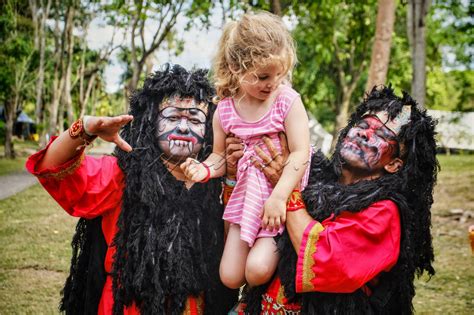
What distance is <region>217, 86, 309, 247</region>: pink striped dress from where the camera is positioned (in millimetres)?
2541

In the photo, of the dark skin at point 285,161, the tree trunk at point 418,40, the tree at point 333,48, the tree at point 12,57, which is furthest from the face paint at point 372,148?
the tree at point 12,57

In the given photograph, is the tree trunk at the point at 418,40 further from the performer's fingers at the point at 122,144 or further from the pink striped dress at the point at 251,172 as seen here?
the performer's fingers at the point at 122,144

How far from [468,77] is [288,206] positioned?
5.62 m

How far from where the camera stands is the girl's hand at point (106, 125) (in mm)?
2400

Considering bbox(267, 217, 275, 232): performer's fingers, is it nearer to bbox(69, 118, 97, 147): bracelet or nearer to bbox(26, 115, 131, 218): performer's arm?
bbox(26, 115, 131, 218): performer's arm

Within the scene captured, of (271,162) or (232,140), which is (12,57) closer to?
(232,140)

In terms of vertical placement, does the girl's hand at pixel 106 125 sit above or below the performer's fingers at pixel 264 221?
above

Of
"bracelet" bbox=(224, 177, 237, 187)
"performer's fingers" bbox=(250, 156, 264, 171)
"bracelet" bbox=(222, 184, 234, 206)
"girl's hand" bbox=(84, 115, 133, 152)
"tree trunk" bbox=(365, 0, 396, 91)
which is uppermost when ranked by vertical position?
"tree trunk" bbox=(365, 0, 396, 91)

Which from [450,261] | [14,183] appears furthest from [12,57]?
[450,261]

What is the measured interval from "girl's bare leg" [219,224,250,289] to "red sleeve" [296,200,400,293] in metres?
0.31

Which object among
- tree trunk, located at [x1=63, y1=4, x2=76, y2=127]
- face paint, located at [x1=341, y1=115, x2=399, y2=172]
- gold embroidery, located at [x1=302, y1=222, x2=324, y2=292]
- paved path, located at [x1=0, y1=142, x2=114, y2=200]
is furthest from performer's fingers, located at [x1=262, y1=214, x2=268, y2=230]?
tree trunk, located at [x1=63, y1=4, x2=76, y2=127]

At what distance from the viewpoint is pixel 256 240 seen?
8.43ft

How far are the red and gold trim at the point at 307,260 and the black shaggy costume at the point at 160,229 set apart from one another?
0.58 meters

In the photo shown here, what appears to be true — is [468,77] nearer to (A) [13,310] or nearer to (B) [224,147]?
(B) [224,147]
